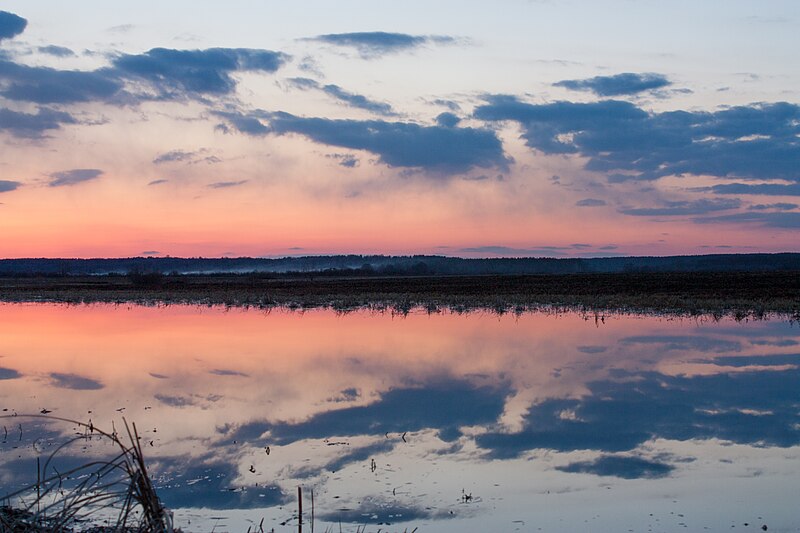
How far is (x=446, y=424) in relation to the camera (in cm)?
932

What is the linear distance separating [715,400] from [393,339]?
9290mm

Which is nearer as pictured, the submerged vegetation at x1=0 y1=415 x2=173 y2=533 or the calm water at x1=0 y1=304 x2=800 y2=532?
the submerged vegetation at x1=0 y1=415 x2=173 y2=533

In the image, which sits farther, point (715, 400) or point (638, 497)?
point (715, 400)

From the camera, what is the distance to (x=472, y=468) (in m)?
7.30

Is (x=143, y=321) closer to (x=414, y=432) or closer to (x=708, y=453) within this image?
(x=414, y=432)

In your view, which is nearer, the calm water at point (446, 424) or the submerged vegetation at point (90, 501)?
the submerged vegetation at point (90, 501)

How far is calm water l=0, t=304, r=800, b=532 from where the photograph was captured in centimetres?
622

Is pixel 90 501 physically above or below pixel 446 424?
below

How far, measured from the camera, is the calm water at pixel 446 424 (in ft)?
20.4

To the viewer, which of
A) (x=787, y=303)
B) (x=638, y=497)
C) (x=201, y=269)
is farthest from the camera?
(x=201, y=269)

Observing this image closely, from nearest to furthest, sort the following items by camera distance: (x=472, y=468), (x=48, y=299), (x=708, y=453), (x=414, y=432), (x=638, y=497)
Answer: (x=638, y=497) < (x=472, y=468) < (x=708, y=453) < (x=414, y=432) < (x=48, y=299)

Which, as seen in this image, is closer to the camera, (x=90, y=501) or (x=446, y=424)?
(x=90, y=501)

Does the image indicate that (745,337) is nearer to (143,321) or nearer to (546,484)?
(546,484)

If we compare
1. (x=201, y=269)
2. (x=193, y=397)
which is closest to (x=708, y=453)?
(x=193, y=397)
